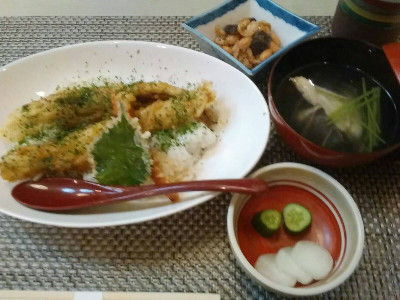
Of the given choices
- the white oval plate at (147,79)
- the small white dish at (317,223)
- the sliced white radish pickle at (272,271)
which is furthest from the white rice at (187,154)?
the sliced white radish pickle at (272,271)

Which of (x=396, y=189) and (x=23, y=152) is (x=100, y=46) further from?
(x=396, y=189)

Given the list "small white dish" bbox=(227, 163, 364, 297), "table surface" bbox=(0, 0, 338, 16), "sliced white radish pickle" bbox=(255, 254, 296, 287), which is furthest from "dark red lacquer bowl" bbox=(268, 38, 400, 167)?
"table surface" bbox=(0, 0, 338, 16)

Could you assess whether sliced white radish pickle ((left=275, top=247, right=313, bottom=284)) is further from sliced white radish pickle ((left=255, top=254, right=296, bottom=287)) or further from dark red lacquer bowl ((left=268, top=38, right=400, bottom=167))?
dark red lacquer bowl ((left=268, top=38, right=400, bottom=167))

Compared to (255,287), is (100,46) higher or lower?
higher

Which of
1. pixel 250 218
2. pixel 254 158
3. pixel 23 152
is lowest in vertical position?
pixel 250 218

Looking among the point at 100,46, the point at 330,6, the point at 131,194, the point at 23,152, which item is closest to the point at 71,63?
the point at 100,46

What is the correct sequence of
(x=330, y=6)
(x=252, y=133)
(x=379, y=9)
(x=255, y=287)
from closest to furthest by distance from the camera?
(x=255, y=287) < (x=252, y=133) < (x=379, y=9) < (x=330, y=6)

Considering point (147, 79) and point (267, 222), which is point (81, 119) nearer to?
point (147, 79)
